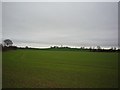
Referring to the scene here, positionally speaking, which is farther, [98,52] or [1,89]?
[98,52]

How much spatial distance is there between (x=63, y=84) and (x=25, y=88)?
1666 mm

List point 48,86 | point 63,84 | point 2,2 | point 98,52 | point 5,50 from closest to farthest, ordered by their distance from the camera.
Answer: point 48,86, point 63,84, point 2,2, point 98,52, point 5,50

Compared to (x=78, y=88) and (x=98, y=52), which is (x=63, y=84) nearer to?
(x=78, y=88)

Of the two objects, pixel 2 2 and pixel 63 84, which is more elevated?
pixel 2 2

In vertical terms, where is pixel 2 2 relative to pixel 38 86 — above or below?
above

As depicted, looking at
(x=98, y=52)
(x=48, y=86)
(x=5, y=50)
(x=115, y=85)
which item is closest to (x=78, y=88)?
(x=48, y=86)

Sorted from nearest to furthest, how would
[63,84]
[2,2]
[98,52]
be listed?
[63,84]
[2,2]
[98,52]

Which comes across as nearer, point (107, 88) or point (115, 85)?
point (107, 88)

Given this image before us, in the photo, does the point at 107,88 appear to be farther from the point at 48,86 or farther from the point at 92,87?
the point at 48,86

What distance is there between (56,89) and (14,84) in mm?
1864

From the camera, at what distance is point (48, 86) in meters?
7.41

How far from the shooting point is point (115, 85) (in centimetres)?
816

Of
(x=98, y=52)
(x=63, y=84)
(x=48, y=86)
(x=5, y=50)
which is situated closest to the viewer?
(x=48, y=86)

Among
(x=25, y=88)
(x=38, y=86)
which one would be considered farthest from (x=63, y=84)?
(x=25, y=88)
